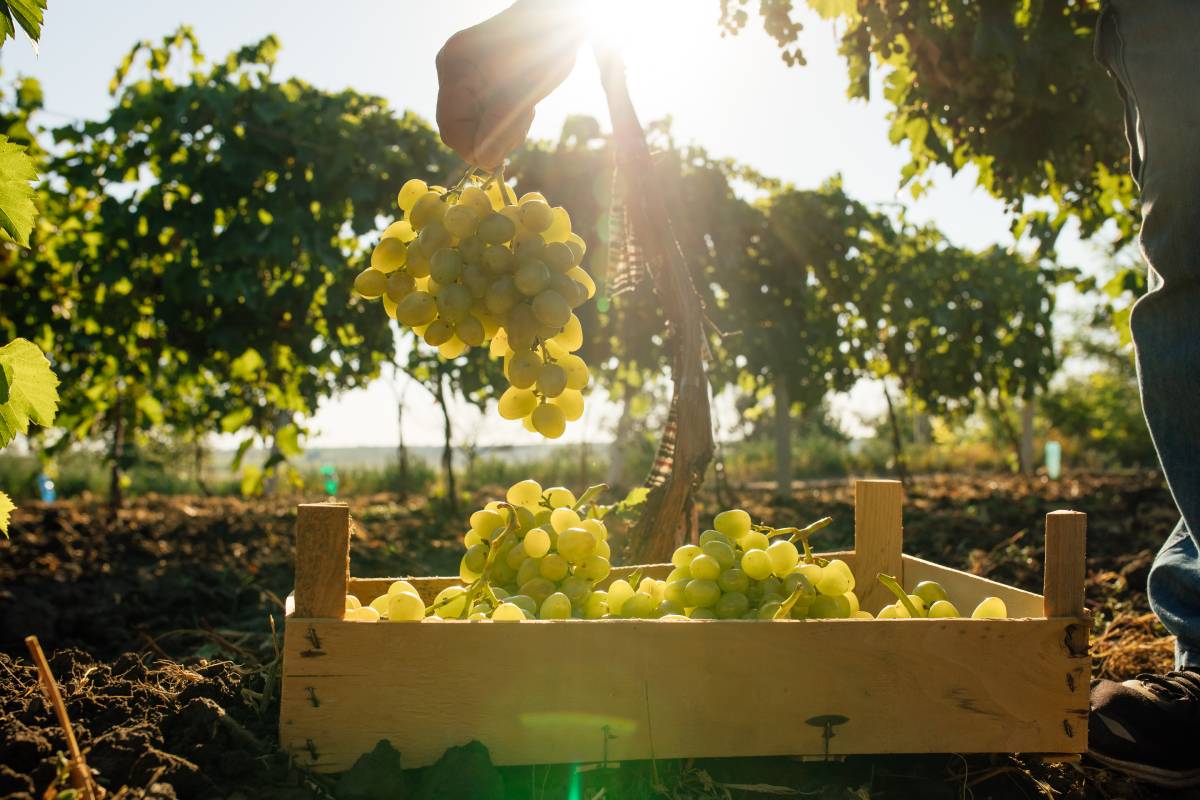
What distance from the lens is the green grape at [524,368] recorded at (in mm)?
1498

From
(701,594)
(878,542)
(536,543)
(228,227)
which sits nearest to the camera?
(701,594)

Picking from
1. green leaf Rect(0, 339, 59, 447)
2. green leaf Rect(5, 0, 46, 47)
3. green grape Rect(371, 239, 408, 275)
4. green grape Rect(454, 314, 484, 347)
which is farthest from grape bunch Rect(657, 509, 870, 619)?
green leaf Rect(5, 0, 46, 47)

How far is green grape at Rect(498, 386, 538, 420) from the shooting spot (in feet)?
5.32

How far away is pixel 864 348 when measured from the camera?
12617 mm

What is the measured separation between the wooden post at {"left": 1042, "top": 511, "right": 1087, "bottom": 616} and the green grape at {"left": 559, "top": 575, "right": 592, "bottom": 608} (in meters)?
0.80

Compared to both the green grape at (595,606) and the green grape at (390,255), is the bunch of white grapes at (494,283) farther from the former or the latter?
the green grape at (595,606)

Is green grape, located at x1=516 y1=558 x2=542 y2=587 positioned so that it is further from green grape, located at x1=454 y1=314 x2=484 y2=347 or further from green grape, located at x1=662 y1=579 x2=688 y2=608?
green grape, located at x1=454 y1=314 x2=484 y2=347

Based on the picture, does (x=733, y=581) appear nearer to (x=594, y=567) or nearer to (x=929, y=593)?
(x=594, y=567)

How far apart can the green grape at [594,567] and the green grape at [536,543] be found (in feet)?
0.26

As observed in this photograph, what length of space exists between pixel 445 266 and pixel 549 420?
336 millimetres

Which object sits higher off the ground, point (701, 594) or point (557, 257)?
point (557, 257)

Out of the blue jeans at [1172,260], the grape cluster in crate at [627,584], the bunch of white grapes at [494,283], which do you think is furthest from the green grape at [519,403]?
the blue jeans at [1172,260]

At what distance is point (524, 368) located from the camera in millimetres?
1500

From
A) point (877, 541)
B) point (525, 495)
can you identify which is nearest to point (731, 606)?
point (525, 495)
